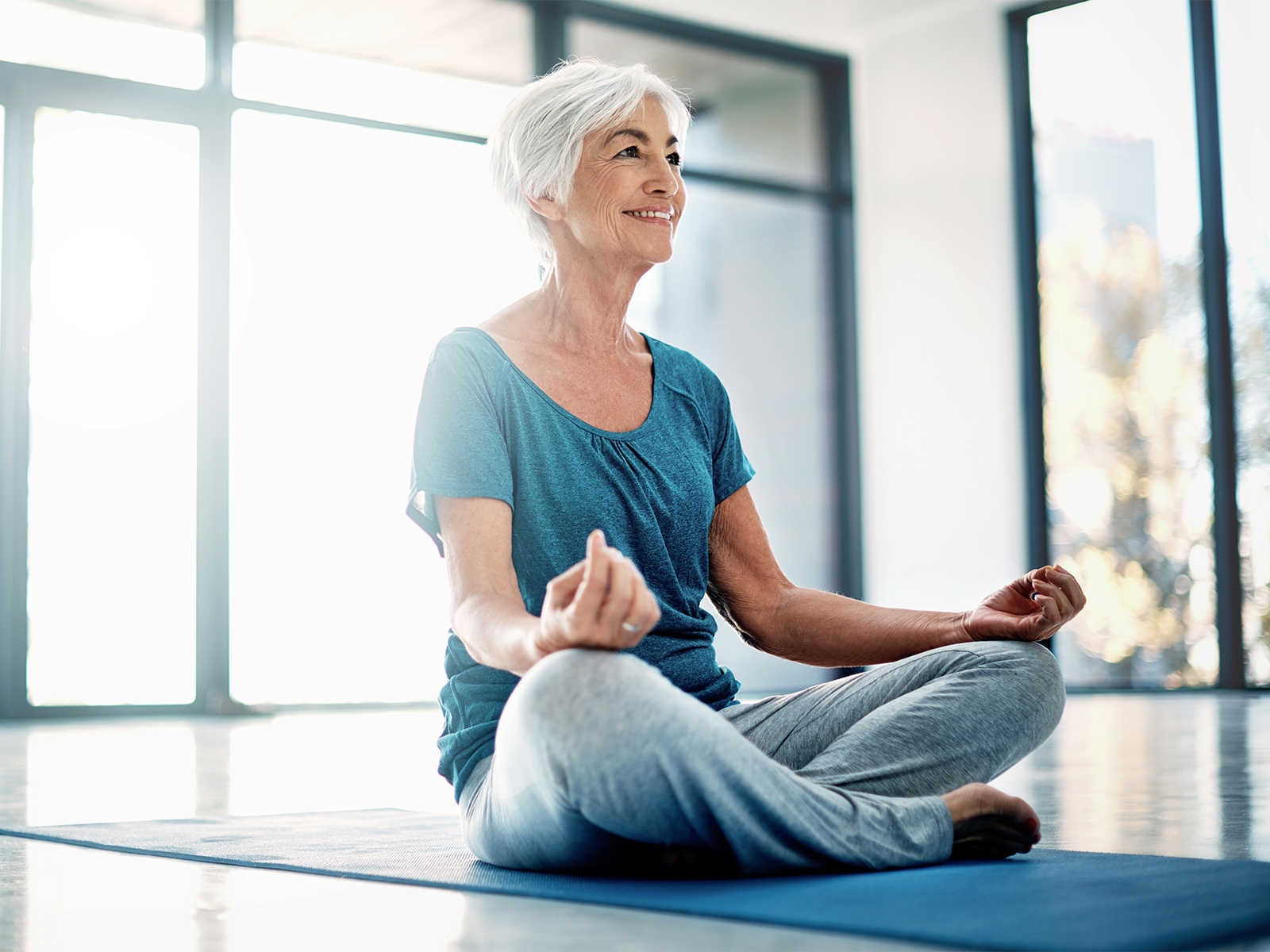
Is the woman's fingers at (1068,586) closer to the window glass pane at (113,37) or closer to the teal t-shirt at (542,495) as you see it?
the teal t-shirt at (542,495)

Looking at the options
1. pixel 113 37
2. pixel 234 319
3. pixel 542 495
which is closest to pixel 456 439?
pixel 542 495

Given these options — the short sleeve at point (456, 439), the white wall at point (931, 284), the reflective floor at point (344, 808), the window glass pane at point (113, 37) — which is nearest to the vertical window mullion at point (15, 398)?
the window glass pane at point (113, 37)

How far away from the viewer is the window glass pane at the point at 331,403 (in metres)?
5.31

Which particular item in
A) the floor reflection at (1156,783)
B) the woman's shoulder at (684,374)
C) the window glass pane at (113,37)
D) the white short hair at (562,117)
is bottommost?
the floor reflection at (1156,783)

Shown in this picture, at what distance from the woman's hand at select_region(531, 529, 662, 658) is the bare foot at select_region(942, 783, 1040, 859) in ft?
1.34

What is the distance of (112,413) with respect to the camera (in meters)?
5.14

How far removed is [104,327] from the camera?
17.0ft

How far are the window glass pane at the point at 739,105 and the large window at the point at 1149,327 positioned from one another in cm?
96

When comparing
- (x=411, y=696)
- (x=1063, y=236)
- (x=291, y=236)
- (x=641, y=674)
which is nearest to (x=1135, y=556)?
(x=1063, y=236)

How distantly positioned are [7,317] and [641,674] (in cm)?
441

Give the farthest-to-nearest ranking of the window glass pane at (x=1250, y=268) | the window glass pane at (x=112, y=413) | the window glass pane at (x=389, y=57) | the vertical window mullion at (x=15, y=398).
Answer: the window glass pane at (x=1250, y=268) < the window glass pane at (x=389, y=57) < the window glass pane at (x=112, y=413) < the vertical window mullion at (x=15, y=398)

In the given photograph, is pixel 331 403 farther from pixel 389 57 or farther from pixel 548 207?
pixel 548 207

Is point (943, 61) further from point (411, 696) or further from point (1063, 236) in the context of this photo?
point (411, 696)

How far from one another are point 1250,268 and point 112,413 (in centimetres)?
425
